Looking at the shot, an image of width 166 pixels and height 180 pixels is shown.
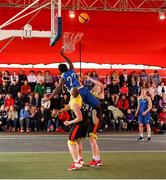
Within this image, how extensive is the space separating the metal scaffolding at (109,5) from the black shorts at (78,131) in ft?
48.5

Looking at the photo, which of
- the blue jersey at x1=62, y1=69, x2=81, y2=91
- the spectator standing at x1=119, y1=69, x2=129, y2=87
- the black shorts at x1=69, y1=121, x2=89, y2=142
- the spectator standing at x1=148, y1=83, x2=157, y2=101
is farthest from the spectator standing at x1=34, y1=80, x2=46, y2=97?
the black shorts at x1=69, y1=121, x2=89, y2=142

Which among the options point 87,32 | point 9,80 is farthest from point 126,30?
point 9,80

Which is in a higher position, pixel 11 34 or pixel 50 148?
pixel 11 34

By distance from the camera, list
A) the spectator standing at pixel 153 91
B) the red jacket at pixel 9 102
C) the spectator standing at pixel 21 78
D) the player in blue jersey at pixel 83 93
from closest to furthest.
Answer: the player in blue jersey at pixel 83 93, the red jacket at pixel 9 102, the spectator standing at pixel 21 78, the spectator standing at pixel 153 91

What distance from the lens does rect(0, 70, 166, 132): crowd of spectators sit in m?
23.2

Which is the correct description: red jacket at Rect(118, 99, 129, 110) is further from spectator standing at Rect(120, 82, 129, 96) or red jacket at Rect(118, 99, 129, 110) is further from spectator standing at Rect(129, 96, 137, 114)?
spectator standing at Rect(120, 82, 129, 96)

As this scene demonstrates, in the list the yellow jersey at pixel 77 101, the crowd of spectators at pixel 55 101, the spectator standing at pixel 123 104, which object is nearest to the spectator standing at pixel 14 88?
the crowd of spectators at pixel 55 101

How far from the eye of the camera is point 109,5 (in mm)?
25875

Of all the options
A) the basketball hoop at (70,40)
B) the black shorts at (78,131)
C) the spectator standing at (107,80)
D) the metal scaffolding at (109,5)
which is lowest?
the black shorts at (78,131)

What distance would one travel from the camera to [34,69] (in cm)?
2742

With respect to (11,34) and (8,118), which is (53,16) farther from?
(8,118)

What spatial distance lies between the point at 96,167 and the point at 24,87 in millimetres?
13987

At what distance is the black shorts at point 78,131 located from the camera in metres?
10.8

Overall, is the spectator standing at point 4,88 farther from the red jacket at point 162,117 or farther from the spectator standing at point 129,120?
the red jacket at point 162,117
